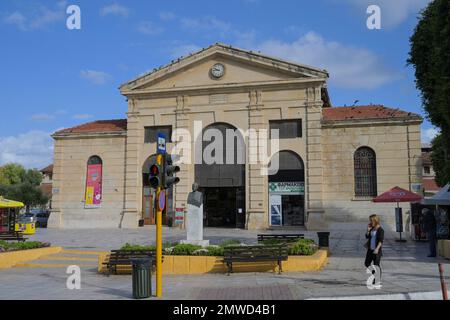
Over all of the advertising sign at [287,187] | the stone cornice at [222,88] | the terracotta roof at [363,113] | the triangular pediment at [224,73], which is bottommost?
the advertising sign at [287,187]

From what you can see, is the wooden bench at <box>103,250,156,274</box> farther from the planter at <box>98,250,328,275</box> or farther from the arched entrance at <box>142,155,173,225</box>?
the arched entrance at <box>142,155,173,225</box>

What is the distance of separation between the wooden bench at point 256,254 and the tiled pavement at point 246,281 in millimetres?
449

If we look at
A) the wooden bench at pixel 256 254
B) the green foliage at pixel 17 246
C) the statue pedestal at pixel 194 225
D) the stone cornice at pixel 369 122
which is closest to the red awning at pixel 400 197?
the stone cornice at pixel 369 122

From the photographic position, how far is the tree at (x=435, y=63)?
1548cm

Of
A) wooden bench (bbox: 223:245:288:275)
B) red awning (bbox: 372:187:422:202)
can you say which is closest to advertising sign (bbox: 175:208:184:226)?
red awning (bbox: 372:187:422:202)

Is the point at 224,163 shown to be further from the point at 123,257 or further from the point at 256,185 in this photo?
the point at 123,257

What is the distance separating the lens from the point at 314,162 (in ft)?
99.8

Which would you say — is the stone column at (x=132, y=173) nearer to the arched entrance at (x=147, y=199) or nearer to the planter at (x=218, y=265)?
the arched entrance at (x=147, y=199)

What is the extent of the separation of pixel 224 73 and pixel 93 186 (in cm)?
1298

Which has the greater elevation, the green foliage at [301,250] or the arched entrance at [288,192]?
the arched entrance at [288,192]

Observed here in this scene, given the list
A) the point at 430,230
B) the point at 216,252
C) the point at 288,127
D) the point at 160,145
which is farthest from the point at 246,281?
the point at 288,127

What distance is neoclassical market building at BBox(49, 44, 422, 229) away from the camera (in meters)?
29.8

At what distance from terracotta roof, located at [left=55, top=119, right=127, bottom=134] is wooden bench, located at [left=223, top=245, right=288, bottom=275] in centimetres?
2279
